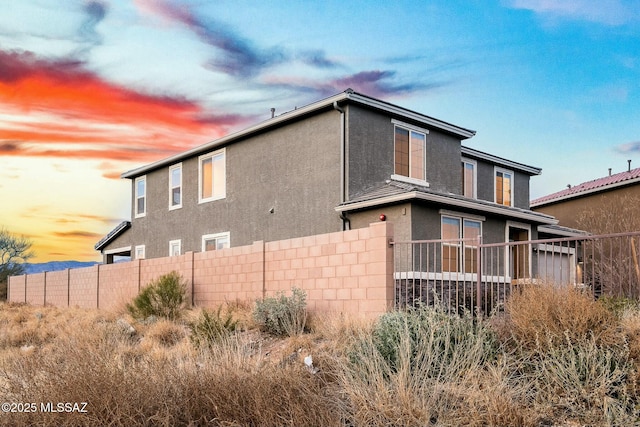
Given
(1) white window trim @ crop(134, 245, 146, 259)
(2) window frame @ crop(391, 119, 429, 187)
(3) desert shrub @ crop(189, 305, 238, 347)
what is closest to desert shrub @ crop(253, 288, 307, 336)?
(3) desert shrub @ crop(189, 305, 238, 347)

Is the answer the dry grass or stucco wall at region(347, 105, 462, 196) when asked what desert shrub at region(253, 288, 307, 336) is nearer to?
the dry grass

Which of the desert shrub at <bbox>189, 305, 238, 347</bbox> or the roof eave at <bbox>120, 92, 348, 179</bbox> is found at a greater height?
the roof eave at <bbox>120, 92, 348, 179</bbox>

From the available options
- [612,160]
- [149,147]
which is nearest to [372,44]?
[149,147]

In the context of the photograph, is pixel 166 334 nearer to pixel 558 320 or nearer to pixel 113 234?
pixel 558 320

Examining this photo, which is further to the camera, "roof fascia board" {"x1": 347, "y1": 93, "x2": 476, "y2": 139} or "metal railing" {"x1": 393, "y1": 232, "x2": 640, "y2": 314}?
"roof fascia board" {"x1": 347, "y1": 93, "x2": 476, "y2": 139}

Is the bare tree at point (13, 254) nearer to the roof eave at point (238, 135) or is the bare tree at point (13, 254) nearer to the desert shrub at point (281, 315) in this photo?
the roof eave at point (238, 135)

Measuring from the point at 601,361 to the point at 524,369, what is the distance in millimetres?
922

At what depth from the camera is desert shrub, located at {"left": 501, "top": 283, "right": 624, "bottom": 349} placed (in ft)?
25.0

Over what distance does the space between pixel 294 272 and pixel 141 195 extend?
593 inches

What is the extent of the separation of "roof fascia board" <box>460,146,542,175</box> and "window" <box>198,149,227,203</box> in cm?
850

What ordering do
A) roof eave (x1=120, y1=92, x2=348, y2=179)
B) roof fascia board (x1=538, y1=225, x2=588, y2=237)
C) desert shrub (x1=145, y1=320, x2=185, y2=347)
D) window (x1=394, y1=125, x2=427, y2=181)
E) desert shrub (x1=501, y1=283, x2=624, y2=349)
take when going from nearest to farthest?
desert shrub (x1=501, y1=283, x2=624, y2=349) < desert shrub (x1=145, y1=320, x2=185, y2=347) < roof eave (x1=120, y1=92, x2=348, y2=179) < window (x1=394, y1=125, x2=427, y2=181) < roof fascia board (x1=538, y1=225, x2=588, y2=237)

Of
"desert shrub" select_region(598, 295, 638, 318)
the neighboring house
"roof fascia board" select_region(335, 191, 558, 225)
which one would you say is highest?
the neighboring house

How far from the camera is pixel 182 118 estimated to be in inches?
768

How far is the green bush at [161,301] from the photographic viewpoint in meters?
15.7
